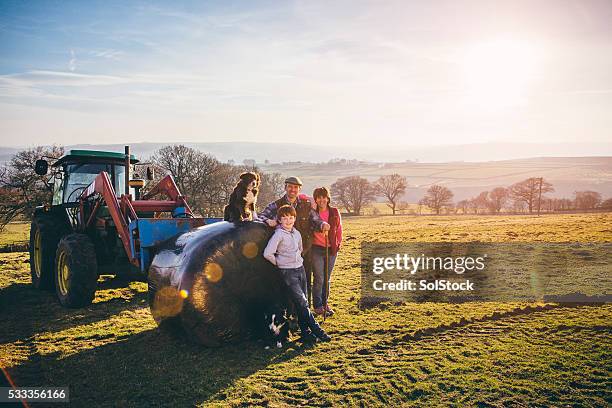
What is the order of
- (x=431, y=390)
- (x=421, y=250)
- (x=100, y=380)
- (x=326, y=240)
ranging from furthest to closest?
(x=421, y=250), (x=326, y=240), (x=100, y=380), (x=431, y=390)

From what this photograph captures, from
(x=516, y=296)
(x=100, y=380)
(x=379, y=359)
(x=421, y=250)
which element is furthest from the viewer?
(x=421, y=250)

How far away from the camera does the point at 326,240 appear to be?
25.0ft

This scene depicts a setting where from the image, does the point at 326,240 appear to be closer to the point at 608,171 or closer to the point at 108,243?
the point at 108,243

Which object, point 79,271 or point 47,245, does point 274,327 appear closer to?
point 79,271

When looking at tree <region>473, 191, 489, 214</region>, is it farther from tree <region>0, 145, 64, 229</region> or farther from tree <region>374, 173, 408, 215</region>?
tree <region>0, 145, 64, 229</region>

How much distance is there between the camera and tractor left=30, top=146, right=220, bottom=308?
7949 mm

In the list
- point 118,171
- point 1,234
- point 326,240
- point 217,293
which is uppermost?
point 118,171

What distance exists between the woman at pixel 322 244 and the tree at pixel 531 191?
2159 inches

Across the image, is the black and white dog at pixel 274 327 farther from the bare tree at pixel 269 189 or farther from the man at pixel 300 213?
the bare tree at pixel 269 189

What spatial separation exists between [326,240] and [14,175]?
2849cm

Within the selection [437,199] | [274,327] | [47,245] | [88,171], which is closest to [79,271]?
[47,245]

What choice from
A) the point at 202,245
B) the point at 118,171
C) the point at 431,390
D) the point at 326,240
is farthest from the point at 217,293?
the point at 118,171

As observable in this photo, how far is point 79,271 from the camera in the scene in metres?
8.44

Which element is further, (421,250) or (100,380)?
(421,250)
